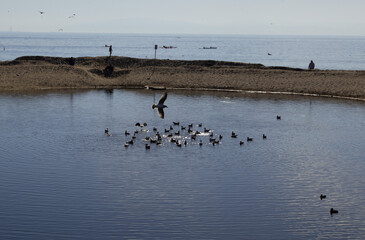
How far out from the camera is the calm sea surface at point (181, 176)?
2302cm

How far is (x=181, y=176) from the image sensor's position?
3005 cm

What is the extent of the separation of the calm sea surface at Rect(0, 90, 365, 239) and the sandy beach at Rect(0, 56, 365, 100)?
1684cm

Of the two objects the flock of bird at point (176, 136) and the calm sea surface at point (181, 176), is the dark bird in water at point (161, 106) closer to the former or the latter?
the calm sea surface at point (181, 176)

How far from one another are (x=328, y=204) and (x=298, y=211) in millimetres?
2028

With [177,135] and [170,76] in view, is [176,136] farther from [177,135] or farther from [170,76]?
[170,76]

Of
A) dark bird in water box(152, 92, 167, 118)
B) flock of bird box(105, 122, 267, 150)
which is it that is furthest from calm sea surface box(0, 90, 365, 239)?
dark bird in water box(152, 92, 167, 118)

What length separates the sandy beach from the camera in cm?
6925

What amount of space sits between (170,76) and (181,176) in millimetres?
47054

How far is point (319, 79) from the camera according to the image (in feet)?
235

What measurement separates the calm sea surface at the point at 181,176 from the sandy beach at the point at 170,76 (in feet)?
55.3

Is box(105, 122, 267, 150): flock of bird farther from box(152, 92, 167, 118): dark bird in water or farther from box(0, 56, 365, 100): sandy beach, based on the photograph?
box(0, 56, 365, 100): sandy beach

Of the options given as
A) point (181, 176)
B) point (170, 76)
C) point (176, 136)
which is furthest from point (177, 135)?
point (170, 76)

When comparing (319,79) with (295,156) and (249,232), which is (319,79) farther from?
(249,232)

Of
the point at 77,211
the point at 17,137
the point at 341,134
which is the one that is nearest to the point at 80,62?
the point at 17,137
